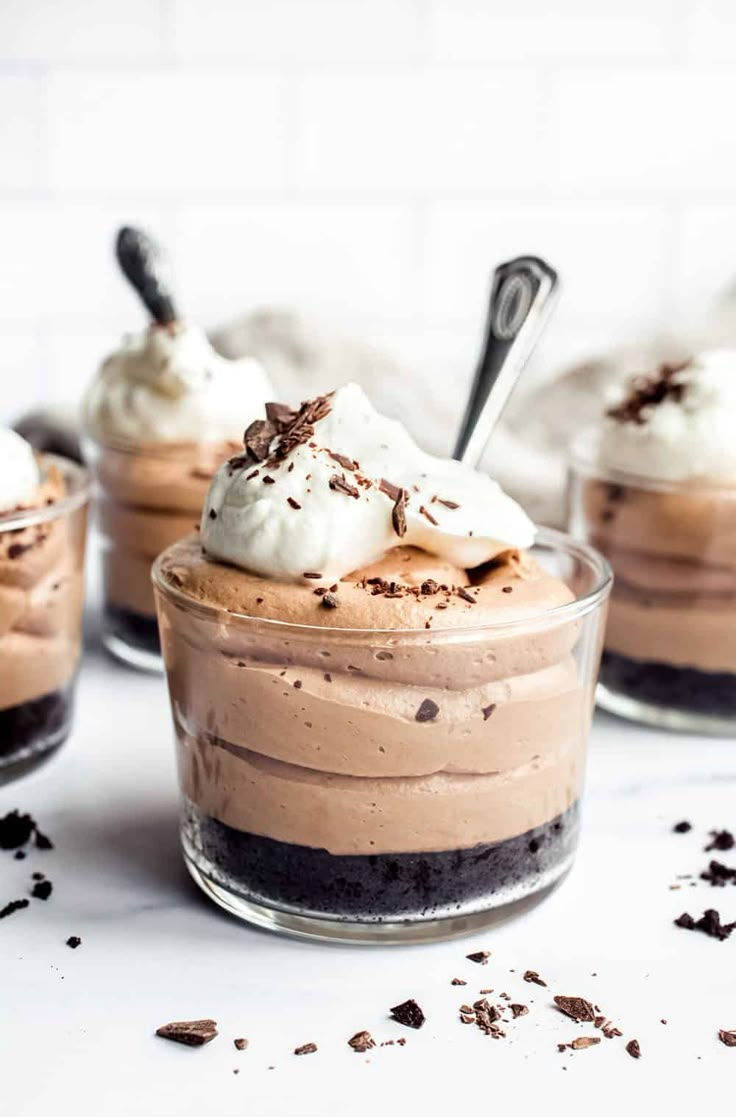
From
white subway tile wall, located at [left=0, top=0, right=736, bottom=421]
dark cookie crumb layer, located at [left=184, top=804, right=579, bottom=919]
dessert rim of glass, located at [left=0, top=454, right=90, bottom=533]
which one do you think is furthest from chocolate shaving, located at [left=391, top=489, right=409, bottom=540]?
white subway tile wall, located at [left=0, top=0, right=736, bottom=421]

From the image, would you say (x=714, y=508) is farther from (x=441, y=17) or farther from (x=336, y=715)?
(x=441, y=17)

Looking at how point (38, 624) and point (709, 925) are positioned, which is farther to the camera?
point (38, 624)

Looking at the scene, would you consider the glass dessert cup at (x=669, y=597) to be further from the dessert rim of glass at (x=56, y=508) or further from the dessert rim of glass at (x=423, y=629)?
the dessert rim of glass at (x=56, y=508)

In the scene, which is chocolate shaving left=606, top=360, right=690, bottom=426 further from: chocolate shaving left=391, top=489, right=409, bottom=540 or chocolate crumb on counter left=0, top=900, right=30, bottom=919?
chocolate crumb on counter left=0, top=900, right=30, bottom=919

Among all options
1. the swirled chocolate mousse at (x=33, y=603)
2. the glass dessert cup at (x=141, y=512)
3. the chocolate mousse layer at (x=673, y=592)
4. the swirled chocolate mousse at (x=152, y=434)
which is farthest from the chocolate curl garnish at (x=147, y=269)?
the chocolate mousse layer at (x=673, y=592)

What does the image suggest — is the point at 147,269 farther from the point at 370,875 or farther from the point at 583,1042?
the point at 583,1042

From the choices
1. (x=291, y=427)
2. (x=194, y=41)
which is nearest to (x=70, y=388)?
(x=194, y=41)

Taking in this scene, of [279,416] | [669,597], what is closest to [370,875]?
[279,416]
